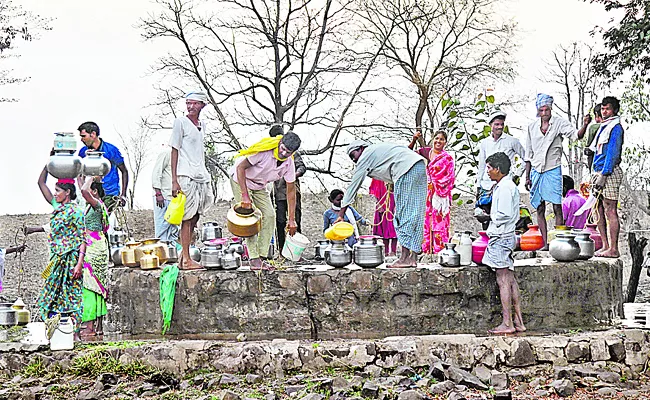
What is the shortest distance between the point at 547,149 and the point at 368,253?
2.42 meters

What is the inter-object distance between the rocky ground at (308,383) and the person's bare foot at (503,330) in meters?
0.60

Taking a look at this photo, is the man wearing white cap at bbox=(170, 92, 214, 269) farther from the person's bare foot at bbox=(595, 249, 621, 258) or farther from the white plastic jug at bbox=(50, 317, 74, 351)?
the person's bare foot at bbox=(595, 249, 621, 258)

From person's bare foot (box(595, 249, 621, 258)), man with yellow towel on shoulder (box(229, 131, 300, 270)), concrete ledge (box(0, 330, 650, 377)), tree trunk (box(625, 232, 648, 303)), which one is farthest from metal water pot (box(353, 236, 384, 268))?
tree trunk (box(625, 232, 648, 303))

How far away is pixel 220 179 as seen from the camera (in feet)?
49.3

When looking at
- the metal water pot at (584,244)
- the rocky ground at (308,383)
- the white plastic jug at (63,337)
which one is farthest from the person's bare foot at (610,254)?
the white plastic jug at (63,337)

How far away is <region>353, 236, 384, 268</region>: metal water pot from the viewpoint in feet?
23.9

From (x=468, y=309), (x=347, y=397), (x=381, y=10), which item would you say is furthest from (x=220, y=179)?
(x=347, y=397)

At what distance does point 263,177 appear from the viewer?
7.48 metres

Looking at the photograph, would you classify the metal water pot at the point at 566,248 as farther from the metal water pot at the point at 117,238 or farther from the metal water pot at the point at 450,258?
the metal water pot at the point at 117,238

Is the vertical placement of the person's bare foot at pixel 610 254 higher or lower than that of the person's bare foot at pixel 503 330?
higher

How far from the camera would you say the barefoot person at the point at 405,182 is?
731 centimetres

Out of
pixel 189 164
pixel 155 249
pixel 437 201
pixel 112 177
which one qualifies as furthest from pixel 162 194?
pixel 437 201

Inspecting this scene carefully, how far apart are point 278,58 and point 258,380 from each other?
30.0ft

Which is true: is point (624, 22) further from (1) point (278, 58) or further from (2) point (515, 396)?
(2) point (515, 396)
